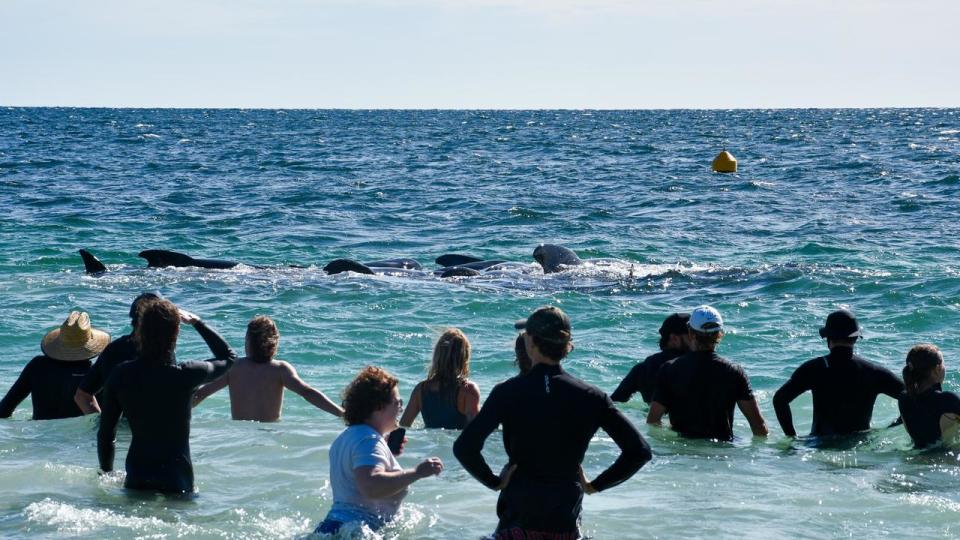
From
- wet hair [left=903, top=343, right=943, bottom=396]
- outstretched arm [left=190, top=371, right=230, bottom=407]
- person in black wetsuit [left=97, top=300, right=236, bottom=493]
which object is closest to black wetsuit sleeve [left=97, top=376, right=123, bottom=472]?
person in black wetsuit [left=97, top=300, right=236, bottom=493]

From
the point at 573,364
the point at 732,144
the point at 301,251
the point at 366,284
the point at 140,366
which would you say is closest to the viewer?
the point at 140,366

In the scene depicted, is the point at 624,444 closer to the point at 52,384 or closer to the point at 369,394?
the point at 369,394

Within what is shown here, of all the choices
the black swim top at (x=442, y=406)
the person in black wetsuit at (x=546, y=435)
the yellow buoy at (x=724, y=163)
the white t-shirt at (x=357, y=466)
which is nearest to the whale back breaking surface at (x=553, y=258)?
the black swim top at (x=442, y=406)

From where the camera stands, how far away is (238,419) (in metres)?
9.57

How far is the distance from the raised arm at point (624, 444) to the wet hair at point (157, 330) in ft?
8.50

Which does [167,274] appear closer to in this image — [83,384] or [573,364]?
[573,364]

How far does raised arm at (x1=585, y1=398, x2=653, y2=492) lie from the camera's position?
568 centimetres

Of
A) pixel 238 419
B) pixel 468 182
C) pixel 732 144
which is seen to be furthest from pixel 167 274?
pixel 732 144

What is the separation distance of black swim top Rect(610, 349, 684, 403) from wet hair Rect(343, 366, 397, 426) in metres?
4.14

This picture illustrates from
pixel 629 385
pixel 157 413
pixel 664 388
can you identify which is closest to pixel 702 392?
pixel 664 388

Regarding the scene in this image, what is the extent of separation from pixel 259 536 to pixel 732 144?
6247cm

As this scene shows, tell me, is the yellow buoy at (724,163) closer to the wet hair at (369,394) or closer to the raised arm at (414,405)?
the raised arm at (414,405)

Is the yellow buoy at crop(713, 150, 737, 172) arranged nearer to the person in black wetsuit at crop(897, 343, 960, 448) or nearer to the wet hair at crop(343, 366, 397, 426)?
the person in black wetsuit at crop(897, 343, 960, 448)

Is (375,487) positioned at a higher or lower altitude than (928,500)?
higher
